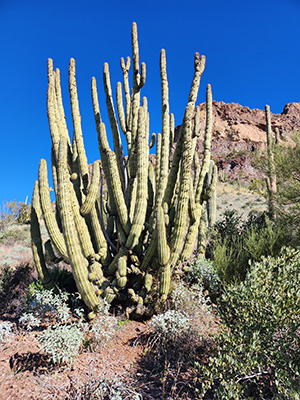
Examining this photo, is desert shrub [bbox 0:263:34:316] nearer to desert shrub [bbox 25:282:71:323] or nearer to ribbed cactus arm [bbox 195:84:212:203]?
desert shrub [bbox 25:282:71:323]

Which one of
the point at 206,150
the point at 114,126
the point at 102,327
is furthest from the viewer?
the point at 206,150

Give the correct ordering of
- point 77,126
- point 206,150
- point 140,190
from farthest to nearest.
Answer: point 206,150 < point 77,126 < point 140,190

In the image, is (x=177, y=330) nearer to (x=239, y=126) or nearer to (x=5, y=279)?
(x=5, y=279)

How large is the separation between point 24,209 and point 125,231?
598 inches

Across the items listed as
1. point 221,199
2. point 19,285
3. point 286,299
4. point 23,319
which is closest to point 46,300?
point 23,319

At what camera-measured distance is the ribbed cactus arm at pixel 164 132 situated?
5590 mm

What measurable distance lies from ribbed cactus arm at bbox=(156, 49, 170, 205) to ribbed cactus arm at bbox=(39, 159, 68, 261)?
1976mm

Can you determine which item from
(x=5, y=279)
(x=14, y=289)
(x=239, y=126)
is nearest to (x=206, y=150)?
(x=14, y=289)

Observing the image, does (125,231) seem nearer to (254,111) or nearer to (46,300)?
(46,300)

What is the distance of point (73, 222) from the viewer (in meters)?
4.43

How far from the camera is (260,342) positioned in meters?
2.96

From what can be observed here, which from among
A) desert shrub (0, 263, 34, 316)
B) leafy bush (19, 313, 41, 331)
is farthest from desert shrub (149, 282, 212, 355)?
desert shrub (0, 263, 34, 316)

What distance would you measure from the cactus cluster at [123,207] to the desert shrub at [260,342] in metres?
1.57

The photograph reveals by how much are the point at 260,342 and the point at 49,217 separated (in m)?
3.78
